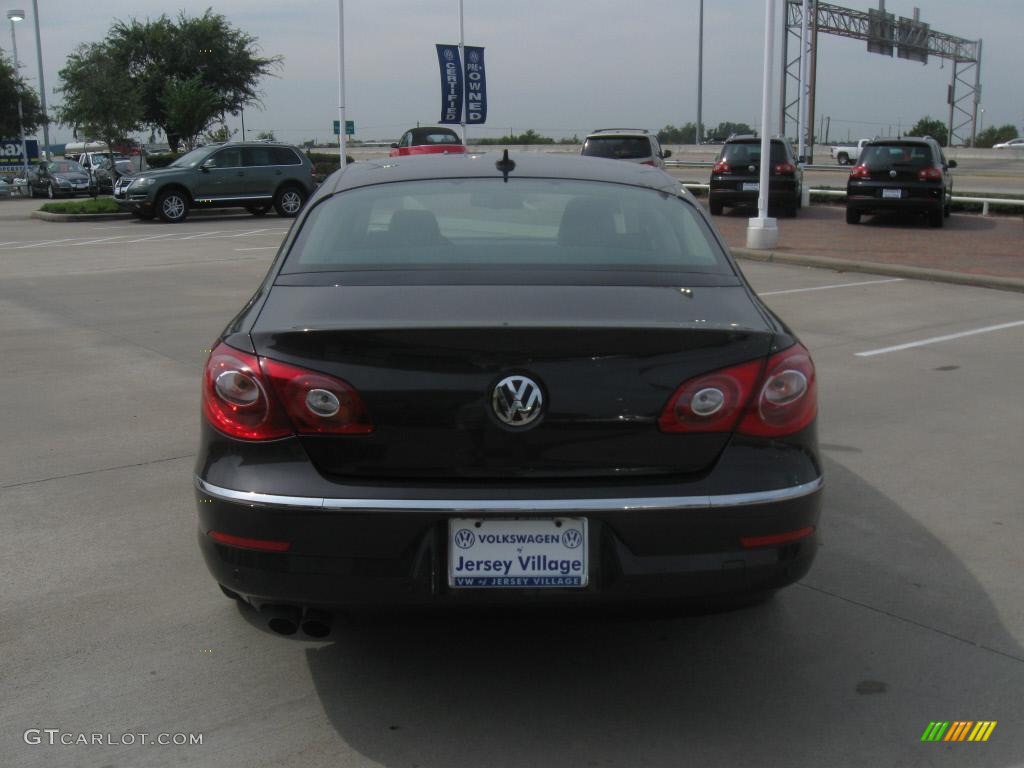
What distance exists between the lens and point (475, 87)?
35.6 m

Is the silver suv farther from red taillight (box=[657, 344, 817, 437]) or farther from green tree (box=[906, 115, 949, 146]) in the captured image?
green tree (box=[906, 115, 949, 146])

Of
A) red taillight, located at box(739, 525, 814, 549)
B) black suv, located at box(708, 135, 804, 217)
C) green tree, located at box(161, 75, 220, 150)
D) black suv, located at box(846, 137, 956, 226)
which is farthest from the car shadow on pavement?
green tree, located at box(161, 75, 220, 150)

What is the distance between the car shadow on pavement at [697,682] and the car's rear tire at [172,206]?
22.7 m

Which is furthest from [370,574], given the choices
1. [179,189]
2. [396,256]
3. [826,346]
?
[179,189]

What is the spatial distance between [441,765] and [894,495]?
303 centimetres

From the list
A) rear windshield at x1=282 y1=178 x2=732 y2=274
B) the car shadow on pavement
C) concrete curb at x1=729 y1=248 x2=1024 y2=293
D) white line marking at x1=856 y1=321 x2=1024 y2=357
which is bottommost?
the car shadow on pavement

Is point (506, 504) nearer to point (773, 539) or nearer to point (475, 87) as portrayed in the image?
point (773, 539)

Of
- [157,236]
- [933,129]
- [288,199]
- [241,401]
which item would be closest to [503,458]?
[241,401]

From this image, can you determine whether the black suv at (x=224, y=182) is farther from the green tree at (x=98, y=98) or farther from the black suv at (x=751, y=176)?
the black suv at (x=751, y=176)

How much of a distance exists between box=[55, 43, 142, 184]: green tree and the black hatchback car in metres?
29.2

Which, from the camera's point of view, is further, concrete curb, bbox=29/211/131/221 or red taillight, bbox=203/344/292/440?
concrete curb, bbox=29/211/131/221

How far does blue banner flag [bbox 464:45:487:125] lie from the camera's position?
35.5 meters

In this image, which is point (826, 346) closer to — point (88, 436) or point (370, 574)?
point (88, 436)

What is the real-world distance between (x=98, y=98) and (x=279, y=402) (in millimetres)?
29432
